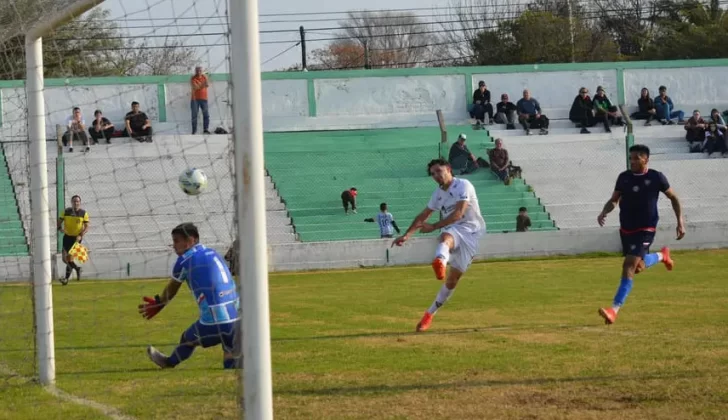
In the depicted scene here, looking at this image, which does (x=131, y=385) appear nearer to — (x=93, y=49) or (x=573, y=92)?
(x=93, y=49)

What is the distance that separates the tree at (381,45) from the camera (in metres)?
66.2

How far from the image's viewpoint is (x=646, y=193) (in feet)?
40.2

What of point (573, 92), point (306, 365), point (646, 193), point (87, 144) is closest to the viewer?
point (306, 365)

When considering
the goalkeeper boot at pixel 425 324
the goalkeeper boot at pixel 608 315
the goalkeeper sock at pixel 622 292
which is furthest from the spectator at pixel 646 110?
the goalkeeper boot at pixel 425 324

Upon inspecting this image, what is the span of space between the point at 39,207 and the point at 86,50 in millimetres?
2914

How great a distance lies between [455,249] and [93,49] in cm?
459

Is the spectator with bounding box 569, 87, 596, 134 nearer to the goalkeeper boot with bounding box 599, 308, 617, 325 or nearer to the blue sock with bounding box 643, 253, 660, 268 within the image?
the blue sock with bounding box 643, 253, 660, 268

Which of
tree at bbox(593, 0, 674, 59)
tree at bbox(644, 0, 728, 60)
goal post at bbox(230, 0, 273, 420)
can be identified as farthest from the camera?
tree at bbox(593, 0, 674, 59)

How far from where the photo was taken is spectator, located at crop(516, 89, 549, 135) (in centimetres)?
3491

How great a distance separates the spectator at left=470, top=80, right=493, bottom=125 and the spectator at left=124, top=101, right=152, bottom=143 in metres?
11.0

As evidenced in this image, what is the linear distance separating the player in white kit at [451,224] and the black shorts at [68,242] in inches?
502

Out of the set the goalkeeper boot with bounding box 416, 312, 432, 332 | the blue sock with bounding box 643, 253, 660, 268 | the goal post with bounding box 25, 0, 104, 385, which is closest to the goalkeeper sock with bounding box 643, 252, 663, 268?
the blue sock with bounding box 643, 253, 660, 268

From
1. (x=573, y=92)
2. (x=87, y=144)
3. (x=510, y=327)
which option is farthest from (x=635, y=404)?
(x=573, y=92)

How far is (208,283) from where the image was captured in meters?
9.55
